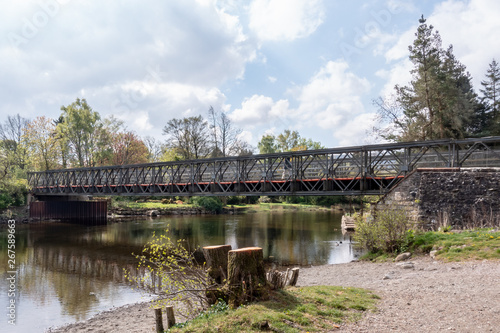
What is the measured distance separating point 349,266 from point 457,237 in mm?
4401

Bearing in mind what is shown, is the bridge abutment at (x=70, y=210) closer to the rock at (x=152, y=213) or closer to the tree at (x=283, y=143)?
the rock at (x=152, y=213)

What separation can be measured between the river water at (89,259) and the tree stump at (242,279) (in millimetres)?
3539

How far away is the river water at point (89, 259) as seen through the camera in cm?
1247

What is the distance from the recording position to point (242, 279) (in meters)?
7.12

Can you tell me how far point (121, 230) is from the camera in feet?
118

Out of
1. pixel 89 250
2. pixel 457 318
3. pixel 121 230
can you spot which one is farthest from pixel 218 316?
pixel 121 230

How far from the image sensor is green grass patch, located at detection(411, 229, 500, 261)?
12234 millimetres

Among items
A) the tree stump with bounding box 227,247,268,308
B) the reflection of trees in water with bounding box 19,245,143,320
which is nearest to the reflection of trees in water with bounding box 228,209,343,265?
the reflection of trees in water with bounding box 19,245,143,320

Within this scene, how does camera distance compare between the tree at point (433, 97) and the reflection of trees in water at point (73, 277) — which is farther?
the tree at point (433, 97)

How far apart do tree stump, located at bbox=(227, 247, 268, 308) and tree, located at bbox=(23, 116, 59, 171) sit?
55.8 meters

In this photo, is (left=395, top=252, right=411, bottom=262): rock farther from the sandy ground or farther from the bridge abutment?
the bridge abutment

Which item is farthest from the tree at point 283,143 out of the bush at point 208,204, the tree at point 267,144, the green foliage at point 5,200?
the green foliage at point 5,200

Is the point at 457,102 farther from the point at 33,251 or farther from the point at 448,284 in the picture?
the point at 33,251

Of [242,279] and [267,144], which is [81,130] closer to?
Result: [267,144]
